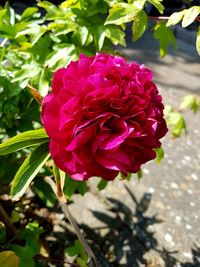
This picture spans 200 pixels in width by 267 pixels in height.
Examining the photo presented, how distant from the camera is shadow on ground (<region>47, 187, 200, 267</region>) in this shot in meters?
1.57

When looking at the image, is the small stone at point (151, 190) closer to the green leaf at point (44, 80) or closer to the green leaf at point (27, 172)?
the green leaf at point (44, 80)

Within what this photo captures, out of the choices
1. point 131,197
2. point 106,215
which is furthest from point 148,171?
point 106,215

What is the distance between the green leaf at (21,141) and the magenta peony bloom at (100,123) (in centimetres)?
13

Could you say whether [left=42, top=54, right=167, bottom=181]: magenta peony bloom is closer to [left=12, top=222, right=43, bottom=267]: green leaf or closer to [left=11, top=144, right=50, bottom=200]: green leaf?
[left=11, top=144, right=50, bottom=200]: green leaf

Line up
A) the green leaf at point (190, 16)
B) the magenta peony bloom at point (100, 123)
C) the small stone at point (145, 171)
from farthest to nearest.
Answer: the small stone at point (145, 171), the green leaf at point (190, 16), the magenta peony bloom at point (100, 123)

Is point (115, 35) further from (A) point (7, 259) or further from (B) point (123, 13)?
(A) point (7, 259)

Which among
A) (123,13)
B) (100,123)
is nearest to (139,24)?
(123,13)

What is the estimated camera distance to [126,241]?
5.44ft

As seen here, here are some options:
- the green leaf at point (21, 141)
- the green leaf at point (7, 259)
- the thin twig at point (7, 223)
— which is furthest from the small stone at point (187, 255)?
the green leaf at point (21, 141)

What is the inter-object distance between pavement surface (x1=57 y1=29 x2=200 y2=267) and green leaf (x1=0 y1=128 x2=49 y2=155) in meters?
0.85

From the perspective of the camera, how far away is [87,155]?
2.41ft

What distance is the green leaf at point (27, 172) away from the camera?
2.88 ft

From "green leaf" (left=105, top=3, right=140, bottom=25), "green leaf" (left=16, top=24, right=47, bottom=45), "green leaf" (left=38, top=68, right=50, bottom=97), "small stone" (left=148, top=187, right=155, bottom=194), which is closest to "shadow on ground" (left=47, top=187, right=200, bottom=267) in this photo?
"small stone" (left=148, top=187, right=155, bottom=194)

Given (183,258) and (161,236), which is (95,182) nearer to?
(161,236)
